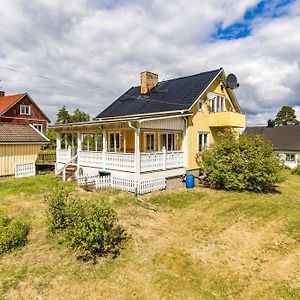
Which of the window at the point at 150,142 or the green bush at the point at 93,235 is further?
the window at the point at 150,142

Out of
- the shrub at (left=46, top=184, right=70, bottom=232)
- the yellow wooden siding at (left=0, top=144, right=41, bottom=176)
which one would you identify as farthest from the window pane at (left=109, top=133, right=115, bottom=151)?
the shrub at (left=46, top=184, right=70, bottom=232)

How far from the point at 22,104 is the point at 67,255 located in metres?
37.3

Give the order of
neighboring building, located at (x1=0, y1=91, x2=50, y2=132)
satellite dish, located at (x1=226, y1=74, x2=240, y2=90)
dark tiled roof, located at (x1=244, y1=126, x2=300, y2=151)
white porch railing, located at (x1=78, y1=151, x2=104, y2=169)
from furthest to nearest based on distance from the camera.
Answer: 1. neighboring building, located at (x1=0, y1=91, x2=50, y2=132)
2. dark tiled roof, located at (x1=244, y1=126, x2=300, y2=151)
3. satellite dish, located at (x1=226, y1=74, x2=240, y2=90)
4. white porch railing, located at (x1=78, y1=151, x2=104, y2=169)

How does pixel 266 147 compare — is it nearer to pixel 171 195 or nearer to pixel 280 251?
pixel 171 195

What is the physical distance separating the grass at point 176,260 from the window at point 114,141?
8437 millimetres

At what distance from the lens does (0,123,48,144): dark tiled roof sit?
2023 centimetres

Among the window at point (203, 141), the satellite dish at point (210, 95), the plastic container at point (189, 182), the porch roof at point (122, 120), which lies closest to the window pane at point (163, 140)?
the porch roof at point (122, 120)

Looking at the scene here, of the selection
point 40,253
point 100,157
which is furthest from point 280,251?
point 100,157

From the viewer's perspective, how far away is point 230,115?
20.3 metres

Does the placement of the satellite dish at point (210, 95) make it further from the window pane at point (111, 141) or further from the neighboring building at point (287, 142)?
the neighboring building at point (287, 142)

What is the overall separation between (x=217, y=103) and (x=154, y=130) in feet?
28.0

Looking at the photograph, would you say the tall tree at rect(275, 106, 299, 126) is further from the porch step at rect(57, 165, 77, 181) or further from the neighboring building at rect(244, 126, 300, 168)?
the porch step at rect(57, 165, 77, 181)

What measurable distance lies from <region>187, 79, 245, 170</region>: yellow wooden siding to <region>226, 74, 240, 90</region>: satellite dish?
54cm

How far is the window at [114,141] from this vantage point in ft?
66.6
